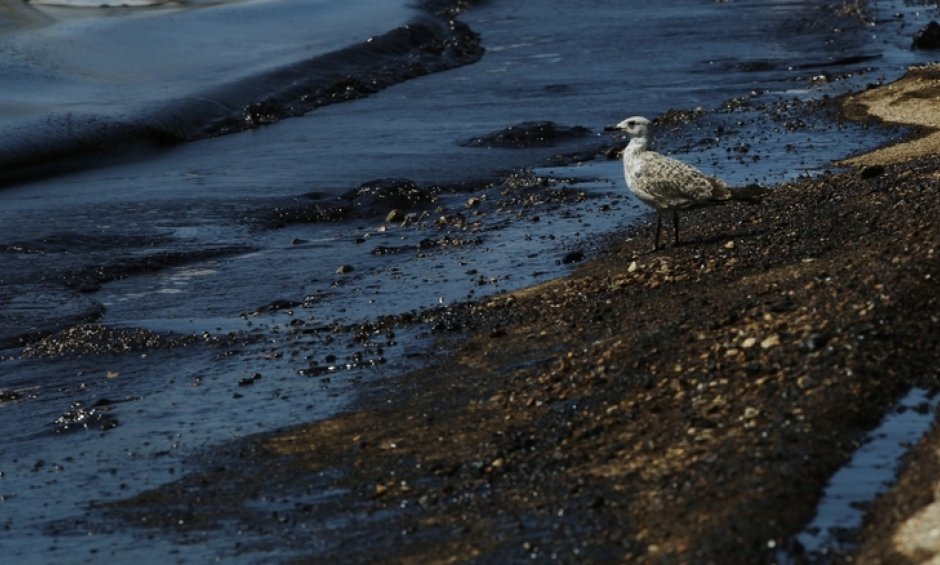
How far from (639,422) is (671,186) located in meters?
3.44

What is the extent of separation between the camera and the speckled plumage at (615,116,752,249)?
35.8 ft

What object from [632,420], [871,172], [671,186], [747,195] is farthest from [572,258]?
[632,420]

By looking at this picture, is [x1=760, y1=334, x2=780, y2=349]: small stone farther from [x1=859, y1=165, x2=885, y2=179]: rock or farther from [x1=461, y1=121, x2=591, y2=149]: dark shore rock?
[x1=461, y1=121, x2=591, y2=149]: dark shore rock

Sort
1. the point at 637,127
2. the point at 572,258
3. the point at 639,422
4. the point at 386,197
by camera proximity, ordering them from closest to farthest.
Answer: the point at 639,422, the point at 637,127, the point at 572,258, the point at 386,197

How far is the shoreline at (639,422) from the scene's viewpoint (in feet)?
22.0

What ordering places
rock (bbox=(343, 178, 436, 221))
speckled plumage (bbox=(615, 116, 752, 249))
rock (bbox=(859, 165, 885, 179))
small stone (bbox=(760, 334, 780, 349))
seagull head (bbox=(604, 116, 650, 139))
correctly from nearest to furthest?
small stone (bbox=(760, 334, 780, 349)) < speckled plumage (bbox=(615, 116, 752, 249)) < seagull head (bbox=(604, 116, 650, 139)) < rock (bbox=(859, 165, 885, 179)) < rock (bbox=(343, 178, 436, 221))

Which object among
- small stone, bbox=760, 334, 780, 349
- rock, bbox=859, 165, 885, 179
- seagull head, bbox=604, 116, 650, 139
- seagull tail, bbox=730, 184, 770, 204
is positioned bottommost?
small stone, bbox=760, 334, 780, 349

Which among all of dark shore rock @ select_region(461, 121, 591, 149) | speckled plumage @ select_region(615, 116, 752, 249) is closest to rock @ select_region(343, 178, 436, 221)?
dark shore rock @ select_region(461, 121, 591, 149)

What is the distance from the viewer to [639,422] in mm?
7816

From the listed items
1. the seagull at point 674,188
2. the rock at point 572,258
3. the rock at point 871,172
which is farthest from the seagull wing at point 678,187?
the rock at point 871,172

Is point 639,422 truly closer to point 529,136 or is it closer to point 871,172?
point 871,172

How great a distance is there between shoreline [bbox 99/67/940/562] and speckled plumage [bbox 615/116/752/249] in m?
0.47

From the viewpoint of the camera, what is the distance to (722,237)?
36.5 ft

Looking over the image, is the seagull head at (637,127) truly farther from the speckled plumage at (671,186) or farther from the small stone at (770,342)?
the small stone at (770,342)
